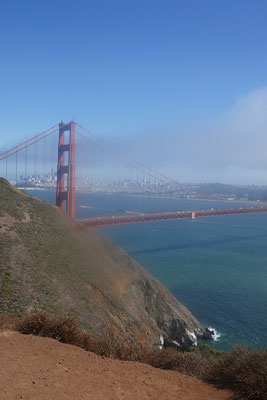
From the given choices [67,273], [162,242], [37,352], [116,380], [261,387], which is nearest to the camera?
[261,387]

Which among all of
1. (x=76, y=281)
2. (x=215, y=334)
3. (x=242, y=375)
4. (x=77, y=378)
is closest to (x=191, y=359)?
(x=242, y=375)

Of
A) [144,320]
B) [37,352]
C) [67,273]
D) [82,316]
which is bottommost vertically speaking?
[144,320]

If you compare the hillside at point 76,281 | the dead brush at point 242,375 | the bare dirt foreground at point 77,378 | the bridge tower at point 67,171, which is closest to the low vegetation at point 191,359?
the dead brush at point 242,375

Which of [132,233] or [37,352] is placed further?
[132,233]


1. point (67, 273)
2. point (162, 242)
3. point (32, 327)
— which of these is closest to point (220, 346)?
point (67, 273)

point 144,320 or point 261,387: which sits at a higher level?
point 261,387

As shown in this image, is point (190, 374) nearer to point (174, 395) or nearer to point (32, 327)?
point (174, 395)
